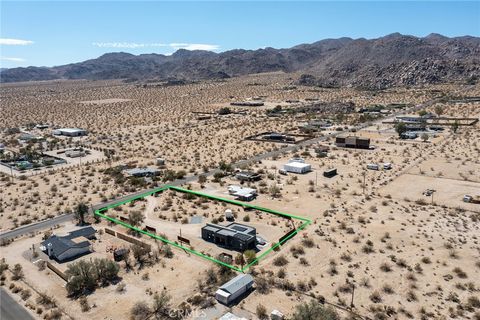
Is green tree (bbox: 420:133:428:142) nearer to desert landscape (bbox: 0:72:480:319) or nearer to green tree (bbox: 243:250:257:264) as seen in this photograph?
desert landscape (bbox: 0:72:480:319)

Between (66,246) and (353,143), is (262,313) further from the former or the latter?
(353,143)

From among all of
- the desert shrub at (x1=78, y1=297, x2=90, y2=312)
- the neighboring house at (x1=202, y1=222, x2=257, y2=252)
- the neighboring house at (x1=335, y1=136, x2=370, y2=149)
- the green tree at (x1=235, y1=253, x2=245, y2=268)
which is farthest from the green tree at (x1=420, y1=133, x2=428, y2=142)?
the desert shrub at (x1=78, y1=297, x2=90, y2=312)

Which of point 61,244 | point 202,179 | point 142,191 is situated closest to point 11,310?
point 61,244

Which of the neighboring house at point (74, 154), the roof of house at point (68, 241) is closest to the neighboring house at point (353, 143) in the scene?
the neighboring house at point (74, 154)

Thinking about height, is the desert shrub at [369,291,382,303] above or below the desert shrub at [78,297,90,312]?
above

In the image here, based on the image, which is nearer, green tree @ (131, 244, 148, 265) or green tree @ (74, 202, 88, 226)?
green tree @ (131, 244, 148, 265)

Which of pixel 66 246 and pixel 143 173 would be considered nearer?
pixel 66 246

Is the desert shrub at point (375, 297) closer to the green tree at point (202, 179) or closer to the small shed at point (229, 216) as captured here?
the small shed at point (229, 216)
